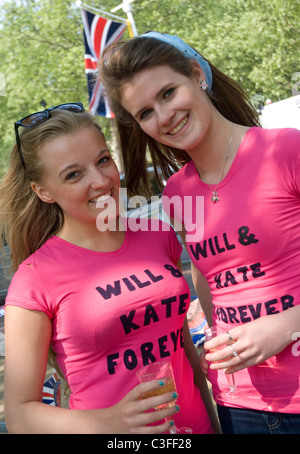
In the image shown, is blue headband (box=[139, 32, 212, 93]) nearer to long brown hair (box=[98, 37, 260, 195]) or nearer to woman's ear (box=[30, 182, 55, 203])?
long brown hair (box=[98, 37, 260, 195])

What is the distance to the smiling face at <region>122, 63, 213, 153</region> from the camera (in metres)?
2.17

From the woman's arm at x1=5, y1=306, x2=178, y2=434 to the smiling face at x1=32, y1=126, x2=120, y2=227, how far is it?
49 centimetres

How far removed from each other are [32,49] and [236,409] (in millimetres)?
24525

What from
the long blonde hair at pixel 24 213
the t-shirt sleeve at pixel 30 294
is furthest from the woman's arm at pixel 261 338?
the long blonde hair at pixel 24 213

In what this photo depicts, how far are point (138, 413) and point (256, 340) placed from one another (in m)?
0.51

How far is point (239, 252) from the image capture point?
82.3 inches

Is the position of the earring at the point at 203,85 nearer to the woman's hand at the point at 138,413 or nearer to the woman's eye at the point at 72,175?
the woman's eye at the point at 72,175

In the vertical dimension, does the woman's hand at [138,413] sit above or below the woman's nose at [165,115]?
below

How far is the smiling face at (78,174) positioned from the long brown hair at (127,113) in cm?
30

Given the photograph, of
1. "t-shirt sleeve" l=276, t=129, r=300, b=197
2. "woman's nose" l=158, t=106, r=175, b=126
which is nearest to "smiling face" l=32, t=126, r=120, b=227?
"woman's nose" l=158, t=106, r=175, b=126

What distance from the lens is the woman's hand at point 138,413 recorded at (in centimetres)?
176

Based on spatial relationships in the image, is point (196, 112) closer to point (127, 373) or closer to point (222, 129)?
point (222, 129)

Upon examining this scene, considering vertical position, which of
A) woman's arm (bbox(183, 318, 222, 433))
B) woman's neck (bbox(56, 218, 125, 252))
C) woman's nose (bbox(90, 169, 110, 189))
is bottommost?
woman's arm (bbox(183, 318, 222, 433))
